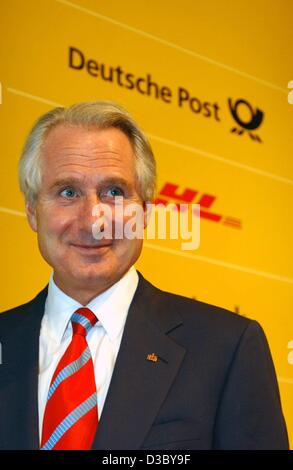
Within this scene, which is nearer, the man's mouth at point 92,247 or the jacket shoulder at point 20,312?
the man's mouth at point 92,247

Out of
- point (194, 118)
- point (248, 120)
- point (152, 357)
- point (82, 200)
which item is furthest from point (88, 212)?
point (248, 120)

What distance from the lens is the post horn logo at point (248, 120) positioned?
274cm

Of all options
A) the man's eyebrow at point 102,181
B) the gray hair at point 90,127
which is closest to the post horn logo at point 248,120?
the gray hair at point 90,127

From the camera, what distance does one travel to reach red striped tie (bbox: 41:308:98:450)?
1.50 meters

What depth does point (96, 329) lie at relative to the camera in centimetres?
167

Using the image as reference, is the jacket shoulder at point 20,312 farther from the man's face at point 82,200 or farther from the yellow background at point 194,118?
the yellow background at point 194,118

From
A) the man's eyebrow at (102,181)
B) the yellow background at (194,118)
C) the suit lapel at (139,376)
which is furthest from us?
the yellow background at (194,118)

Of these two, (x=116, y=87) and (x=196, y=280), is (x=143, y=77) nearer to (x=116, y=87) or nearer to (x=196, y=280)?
(x=116, y=87)

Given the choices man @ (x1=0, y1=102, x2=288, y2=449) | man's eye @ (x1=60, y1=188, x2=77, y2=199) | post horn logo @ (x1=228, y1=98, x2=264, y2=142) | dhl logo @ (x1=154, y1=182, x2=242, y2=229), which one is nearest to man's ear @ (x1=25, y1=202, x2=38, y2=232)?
man @ (x1=0, y1=102, x2=288, y2=449)

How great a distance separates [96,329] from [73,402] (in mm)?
172

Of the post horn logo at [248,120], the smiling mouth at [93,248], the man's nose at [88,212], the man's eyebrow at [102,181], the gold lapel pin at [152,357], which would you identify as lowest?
the gold lapel pin at [152,357]

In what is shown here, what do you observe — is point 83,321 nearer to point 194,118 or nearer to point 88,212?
point 88,212

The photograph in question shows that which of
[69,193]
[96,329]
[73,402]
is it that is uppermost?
[69,193]

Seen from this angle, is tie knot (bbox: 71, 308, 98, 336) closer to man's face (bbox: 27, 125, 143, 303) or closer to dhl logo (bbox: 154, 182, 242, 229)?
man's face (bbox: 27, 125, 143, 303)
